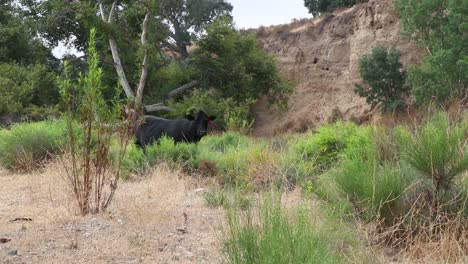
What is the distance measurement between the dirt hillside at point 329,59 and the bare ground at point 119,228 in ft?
72.9

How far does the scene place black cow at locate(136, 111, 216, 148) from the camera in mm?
12336

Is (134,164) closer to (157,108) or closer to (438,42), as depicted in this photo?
(157,108)

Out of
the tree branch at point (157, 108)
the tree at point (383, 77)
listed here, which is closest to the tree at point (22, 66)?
the tree branch at point (157, 108)

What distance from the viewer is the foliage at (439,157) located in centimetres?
509

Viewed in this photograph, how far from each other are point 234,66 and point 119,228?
2386 centimetres

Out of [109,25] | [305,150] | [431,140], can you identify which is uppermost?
[109,25]

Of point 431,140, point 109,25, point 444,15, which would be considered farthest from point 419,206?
point 444,15

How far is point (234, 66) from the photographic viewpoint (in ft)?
95.1

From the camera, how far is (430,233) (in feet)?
15.0

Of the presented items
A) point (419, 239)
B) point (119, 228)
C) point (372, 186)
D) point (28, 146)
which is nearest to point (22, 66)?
point (28, 146)

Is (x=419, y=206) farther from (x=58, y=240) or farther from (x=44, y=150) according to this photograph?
(x=44, y=150)

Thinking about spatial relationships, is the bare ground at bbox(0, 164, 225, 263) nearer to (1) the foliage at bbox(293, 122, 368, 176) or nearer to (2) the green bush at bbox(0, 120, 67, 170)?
(1) the foliage at bbox(293, 122, 368, 176)

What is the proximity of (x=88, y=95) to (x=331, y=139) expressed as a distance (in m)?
4.52

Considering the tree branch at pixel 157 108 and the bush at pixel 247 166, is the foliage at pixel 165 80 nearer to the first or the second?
the tree branch at pixel 157 108
